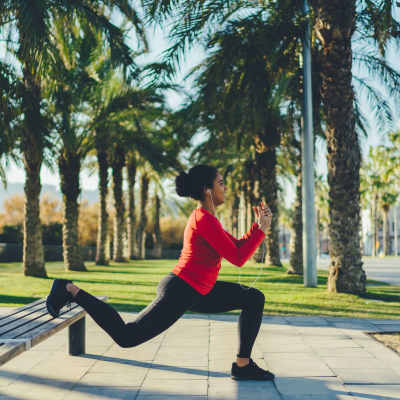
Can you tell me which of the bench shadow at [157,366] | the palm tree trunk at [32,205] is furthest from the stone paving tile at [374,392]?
the palm tree trunk at [32,205]

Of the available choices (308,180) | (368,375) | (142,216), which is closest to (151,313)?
(368,375)

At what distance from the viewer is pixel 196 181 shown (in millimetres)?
3869

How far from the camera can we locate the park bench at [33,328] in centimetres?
321

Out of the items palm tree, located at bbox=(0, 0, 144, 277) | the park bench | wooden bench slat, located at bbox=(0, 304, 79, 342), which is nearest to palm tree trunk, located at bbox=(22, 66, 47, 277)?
palm tree, located at bbox=(0, 0, 144, 277)

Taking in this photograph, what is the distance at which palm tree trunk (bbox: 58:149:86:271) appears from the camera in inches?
708

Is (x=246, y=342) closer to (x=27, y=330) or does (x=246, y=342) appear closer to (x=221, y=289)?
(x=221, y=289)

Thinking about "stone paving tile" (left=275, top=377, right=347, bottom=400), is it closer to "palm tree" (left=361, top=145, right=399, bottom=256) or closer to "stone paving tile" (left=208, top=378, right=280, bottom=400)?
"stone paving tile" (left=208, top=378, right=280, bottom=400)

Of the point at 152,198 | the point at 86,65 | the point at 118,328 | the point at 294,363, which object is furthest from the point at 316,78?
the point at 152,198

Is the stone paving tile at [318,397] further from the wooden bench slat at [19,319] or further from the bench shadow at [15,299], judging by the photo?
the bench shadow at [15,299]

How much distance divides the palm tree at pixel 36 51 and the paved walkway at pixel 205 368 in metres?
5.31

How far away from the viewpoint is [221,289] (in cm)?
393

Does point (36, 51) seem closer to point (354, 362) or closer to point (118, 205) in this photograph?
point (354, 362)

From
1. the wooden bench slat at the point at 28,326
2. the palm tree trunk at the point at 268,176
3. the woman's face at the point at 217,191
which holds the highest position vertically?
the palm tree trunk at the point at 268,176

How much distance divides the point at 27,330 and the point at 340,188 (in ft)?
24.9
